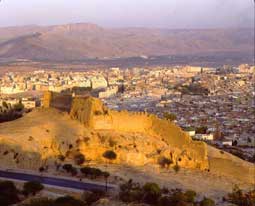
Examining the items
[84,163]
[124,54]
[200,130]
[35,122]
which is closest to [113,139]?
[84,163]

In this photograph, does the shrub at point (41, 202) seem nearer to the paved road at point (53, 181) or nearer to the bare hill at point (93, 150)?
the paved road at point (53, 181)

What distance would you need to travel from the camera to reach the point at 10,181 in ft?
56.1

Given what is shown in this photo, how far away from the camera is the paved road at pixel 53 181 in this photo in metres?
17.8

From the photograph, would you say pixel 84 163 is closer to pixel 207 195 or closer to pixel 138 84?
pixel 207 195

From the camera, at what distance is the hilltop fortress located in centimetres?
2336

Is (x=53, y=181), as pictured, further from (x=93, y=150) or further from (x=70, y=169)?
(x=93, y=150)

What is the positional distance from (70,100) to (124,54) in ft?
543

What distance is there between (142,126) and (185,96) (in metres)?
58.0

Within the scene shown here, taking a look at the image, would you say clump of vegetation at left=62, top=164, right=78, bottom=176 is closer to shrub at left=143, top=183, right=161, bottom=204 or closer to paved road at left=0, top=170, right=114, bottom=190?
paved road at left=0, top=170, right=114, bottom=190

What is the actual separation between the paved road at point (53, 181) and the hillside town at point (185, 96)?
15404 millimetres

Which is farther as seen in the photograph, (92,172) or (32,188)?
(92,172)

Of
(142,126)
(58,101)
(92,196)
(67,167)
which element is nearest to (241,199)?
(92,196)

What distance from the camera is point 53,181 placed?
1838 cm

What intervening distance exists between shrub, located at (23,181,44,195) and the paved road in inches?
46.2
